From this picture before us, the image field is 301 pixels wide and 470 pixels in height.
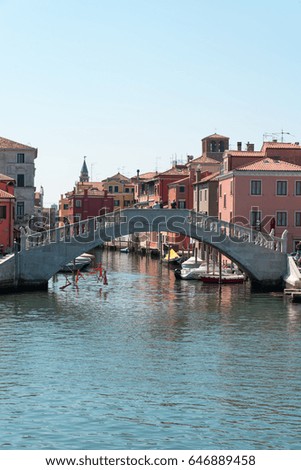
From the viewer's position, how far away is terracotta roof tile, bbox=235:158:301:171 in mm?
71312

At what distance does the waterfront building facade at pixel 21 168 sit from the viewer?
98.7m

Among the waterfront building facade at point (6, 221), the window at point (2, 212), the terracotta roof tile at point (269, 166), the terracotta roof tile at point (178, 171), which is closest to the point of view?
the window at point (2, 212)

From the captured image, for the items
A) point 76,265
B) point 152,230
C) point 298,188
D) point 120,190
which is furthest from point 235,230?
point 120,190

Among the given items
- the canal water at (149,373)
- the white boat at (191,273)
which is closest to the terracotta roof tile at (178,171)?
the white boat at (191,273)

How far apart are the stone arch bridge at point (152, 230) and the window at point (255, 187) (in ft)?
42.8

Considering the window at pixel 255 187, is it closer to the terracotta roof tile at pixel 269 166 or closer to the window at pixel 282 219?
the terracotta roof tile at pixel 269 166

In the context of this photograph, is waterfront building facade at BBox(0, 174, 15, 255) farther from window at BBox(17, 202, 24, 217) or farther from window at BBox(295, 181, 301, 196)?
window at BBox(17, 202, 24, 217)

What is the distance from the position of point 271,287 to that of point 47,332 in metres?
21.6

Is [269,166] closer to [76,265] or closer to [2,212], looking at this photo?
[76,265]

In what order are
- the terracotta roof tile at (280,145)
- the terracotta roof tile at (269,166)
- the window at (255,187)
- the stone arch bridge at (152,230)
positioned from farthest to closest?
the terracotta roof tile at (280,145)
the window at (255,187)
the terracotta roof tile at (269,166)
the stone arch bridge at (152,230)

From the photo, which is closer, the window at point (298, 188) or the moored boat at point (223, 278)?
the moored boat at point (223, 278)

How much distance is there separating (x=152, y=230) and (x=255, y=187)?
649 inches

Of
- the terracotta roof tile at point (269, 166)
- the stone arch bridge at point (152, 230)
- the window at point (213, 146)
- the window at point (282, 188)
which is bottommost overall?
the stone arch bridge at point (152, 230)

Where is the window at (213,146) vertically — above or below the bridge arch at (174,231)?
above
